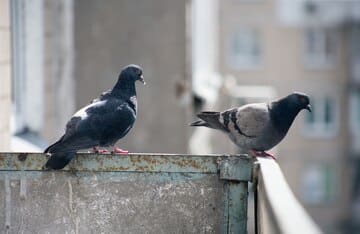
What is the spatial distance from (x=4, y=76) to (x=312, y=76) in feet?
112

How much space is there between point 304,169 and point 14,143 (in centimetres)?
3327

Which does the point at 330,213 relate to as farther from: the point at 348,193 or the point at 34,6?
the point at 34,6

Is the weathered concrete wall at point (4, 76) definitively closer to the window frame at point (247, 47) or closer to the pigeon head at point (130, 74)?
the pigeon head at point (130, 74)

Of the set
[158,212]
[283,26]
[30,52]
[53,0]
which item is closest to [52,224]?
[158,212]

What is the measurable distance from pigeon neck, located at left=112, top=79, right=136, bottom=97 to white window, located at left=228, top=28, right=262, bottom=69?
33538 mm

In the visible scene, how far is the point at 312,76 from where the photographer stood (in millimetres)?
40469

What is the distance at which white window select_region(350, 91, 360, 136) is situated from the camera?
4003 cm

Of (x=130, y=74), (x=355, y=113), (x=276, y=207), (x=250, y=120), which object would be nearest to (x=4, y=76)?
(x=130, y=74)

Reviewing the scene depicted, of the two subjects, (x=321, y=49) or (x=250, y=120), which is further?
(x=321, y=49)

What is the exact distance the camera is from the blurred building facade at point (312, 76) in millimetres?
39438

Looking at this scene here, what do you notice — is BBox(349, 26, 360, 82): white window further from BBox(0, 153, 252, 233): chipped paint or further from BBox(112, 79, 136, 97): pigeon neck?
BBox(0, 153, 252, 233): chipped paint

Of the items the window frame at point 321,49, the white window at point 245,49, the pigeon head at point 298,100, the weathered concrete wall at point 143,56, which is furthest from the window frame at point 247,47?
the pigeon head at point 298,100

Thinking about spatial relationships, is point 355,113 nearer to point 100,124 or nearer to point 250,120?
point 250,120

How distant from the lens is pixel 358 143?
4025 cm
